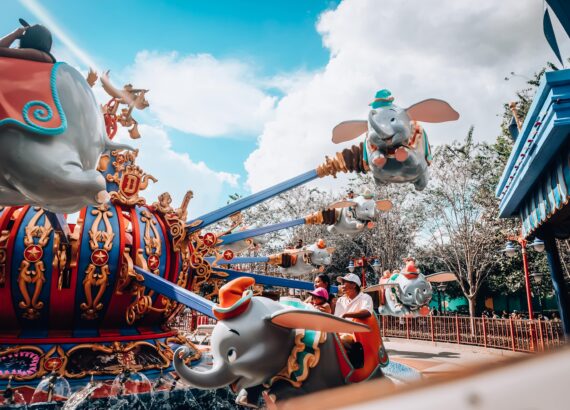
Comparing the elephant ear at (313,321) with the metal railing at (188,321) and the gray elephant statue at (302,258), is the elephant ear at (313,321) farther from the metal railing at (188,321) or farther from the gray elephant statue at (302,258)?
the metal railing at (188,321)

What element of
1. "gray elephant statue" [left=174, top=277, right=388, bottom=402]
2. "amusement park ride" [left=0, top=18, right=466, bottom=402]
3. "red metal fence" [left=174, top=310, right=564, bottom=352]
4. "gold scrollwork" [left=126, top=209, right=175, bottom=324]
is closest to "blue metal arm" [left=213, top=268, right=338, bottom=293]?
"amusement park ride" [left=0, top=18, right=466, bottom=402]

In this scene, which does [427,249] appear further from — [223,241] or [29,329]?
[29,329]

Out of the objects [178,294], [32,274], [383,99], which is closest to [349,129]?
[383,99]

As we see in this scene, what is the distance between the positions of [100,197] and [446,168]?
67.7ft

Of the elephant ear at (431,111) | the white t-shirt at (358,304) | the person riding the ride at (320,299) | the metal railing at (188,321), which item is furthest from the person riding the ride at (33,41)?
the metal railing at (188,321)

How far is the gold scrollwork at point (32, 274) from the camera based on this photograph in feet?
17.9

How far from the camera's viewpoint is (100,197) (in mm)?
2102

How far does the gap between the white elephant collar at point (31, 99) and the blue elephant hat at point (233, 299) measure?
2000 mm

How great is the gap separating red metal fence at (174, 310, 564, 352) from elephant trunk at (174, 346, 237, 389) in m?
9.30

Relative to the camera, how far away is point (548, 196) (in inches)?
185

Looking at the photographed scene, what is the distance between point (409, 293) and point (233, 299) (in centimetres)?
548

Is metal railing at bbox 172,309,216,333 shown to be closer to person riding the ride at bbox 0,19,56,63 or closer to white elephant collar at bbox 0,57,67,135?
person riding the ride at bbox 0,19,56,63

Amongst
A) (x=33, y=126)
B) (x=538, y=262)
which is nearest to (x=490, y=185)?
(x=538, y=262)

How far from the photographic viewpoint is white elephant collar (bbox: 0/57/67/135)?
1.86 metres
